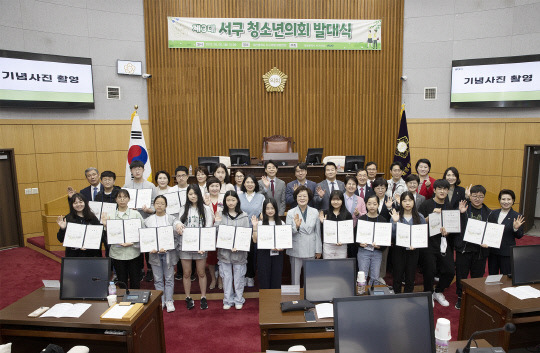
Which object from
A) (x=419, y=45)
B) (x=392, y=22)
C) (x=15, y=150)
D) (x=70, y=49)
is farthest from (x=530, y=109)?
(x=15, y=150)

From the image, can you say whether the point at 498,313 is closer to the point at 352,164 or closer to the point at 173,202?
the point at 173,202

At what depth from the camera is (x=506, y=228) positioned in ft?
13.9

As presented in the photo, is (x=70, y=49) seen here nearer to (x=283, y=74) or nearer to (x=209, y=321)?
(x=283, y=74)

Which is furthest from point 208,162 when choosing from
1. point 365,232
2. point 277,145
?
point 365,232

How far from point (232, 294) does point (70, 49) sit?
684cm

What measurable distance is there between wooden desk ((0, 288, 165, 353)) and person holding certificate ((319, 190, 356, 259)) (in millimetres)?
2085

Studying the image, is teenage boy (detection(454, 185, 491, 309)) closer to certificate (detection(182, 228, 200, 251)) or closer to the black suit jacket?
the black suit jacket

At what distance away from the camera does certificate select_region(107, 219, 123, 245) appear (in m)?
4.28

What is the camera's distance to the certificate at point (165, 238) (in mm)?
4289

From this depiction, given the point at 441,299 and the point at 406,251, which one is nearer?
the point at 406,251

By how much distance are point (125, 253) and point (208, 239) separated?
3.32 ft

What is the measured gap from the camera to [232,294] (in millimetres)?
4812

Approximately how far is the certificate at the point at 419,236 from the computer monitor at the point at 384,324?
2.38 meters

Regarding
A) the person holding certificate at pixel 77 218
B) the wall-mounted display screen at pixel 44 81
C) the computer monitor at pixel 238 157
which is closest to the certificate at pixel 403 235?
the person holding certificate at pixel 77 218
